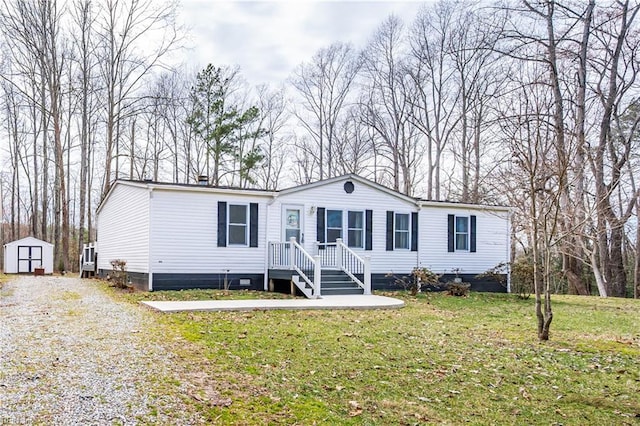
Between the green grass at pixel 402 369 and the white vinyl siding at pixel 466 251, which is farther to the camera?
the white vinyl siding at pixel 466 251

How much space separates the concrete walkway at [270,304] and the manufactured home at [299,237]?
4.26 ft

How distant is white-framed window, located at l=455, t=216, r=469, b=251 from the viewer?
60.6ft

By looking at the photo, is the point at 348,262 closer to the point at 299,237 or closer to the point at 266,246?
the point at 299,237

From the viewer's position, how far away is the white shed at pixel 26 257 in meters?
23.7

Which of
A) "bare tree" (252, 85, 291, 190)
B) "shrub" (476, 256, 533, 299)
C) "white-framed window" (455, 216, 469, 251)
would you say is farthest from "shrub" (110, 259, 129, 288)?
"bare tree" (252, 85, 291, 190)

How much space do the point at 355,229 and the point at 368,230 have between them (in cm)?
44

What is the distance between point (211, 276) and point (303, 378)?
9596mm

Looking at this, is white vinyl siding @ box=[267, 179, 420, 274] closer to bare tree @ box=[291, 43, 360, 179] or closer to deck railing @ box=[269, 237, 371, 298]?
deck railing @ box=[269, 237, 371, 298]

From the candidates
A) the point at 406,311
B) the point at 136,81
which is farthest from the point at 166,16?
the point at 406,311

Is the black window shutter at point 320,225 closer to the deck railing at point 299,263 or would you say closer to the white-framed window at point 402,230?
the deck railing at point 299,263

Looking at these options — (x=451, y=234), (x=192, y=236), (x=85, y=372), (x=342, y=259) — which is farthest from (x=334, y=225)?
(x=85, y=372)

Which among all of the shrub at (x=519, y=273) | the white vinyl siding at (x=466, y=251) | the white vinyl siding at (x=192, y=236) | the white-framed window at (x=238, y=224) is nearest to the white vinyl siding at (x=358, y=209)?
the white vinyl siding at (x=466, y=251)

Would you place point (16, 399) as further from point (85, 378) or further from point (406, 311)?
point (406, 311)

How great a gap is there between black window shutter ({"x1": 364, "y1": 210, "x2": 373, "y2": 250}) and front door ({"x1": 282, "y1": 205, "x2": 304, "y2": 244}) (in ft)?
7.05
